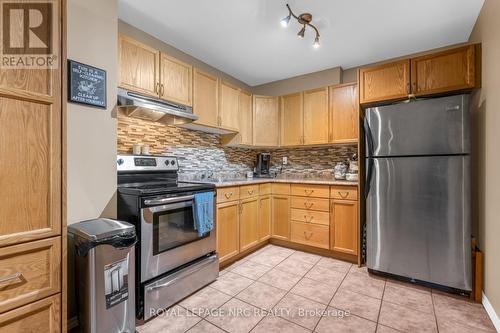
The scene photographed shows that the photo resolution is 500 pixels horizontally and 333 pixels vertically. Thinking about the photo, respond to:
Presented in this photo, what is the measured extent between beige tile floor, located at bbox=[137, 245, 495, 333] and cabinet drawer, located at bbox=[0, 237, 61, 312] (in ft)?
2.35

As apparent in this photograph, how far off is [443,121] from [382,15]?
1104 mm

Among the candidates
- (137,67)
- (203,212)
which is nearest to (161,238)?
(203,212)

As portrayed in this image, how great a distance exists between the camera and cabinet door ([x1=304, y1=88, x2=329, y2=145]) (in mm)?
3217

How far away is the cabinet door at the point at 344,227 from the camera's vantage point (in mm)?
2660

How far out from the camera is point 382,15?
2119 mm

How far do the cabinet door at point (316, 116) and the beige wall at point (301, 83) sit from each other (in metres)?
0.19

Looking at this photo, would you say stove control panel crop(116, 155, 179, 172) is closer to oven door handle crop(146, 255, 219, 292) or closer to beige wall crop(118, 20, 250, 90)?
oven door handle crop(146, 255, 219, 292)

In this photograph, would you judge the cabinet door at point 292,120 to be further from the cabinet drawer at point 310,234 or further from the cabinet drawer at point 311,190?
the cabinet drawer at point 310,234

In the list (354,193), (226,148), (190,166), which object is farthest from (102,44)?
(354,193)

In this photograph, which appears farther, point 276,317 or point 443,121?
point 443,121

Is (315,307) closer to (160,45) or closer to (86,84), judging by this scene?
(86,84)

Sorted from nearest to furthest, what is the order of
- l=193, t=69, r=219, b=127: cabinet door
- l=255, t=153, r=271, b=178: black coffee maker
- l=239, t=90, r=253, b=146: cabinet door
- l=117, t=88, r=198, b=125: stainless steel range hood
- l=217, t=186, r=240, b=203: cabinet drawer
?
l=117, t=88, r=198, b=125: stainless steel range hood
l=217, t=186, r=240, b=203: cabinet drawer
l=193, t=69, r=219, b=127: cabinet door
l=239, t=90, r=253, b=146: cabinet door
l=255, t=153, r=271, b=178: black coffee maker

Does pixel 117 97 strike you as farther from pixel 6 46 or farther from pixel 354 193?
pixel 354 193

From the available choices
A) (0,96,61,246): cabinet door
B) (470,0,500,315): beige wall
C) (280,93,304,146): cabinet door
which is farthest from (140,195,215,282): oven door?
(470,0,500,315): beige wall
